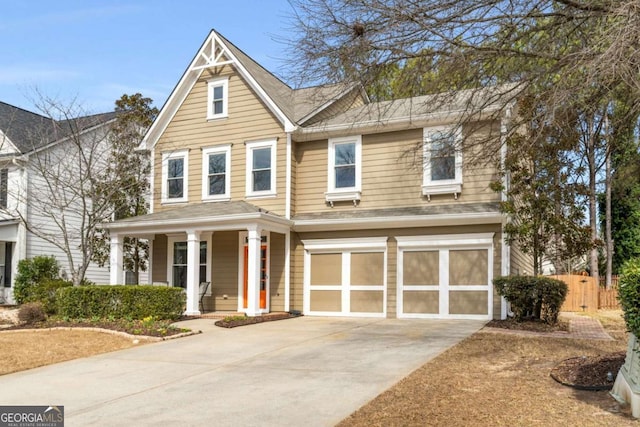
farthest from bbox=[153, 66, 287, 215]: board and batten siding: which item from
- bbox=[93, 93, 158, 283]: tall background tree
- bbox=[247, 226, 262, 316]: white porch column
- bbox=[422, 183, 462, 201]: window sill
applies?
bbox=[422, 183, 462, 201]: window sill

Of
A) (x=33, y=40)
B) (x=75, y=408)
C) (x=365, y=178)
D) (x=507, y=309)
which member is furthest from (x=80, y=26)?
(x=507, y=309)

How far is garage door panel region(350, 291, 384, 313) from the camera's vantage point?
1633 centimetres

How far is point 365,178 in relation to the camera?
16.7 m

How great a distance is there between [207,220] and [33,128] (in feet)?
39.2

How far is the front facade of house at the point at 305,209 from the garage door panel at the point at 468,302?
0.03m

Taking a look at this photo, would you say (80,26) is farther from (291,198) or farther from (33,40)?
(291,198)

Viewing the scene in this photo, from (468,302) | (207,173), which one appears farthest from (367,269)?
(207,173)

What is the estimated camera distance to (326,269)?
55.9 feet

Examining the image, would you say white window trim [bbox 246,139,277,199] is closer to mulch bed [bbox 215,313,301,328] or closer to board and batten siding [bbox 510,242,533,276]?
mulch bed [bbox 215,313,301,328]

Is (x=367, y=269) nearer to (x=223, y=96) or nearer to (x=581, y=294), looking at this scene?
(x=223, y=96)

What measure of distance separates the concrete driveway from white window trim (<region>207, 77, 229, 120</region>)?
8125mm

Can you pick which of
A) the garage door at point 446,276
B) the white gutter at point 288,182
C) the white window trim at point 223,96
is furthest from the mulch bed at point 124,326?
the white window trim at point 223,96

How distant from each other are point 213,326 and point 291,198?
15.7ft

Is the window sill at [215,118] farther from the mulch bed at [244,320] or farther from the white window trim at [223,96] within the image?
the mulch bed at [244,320]
